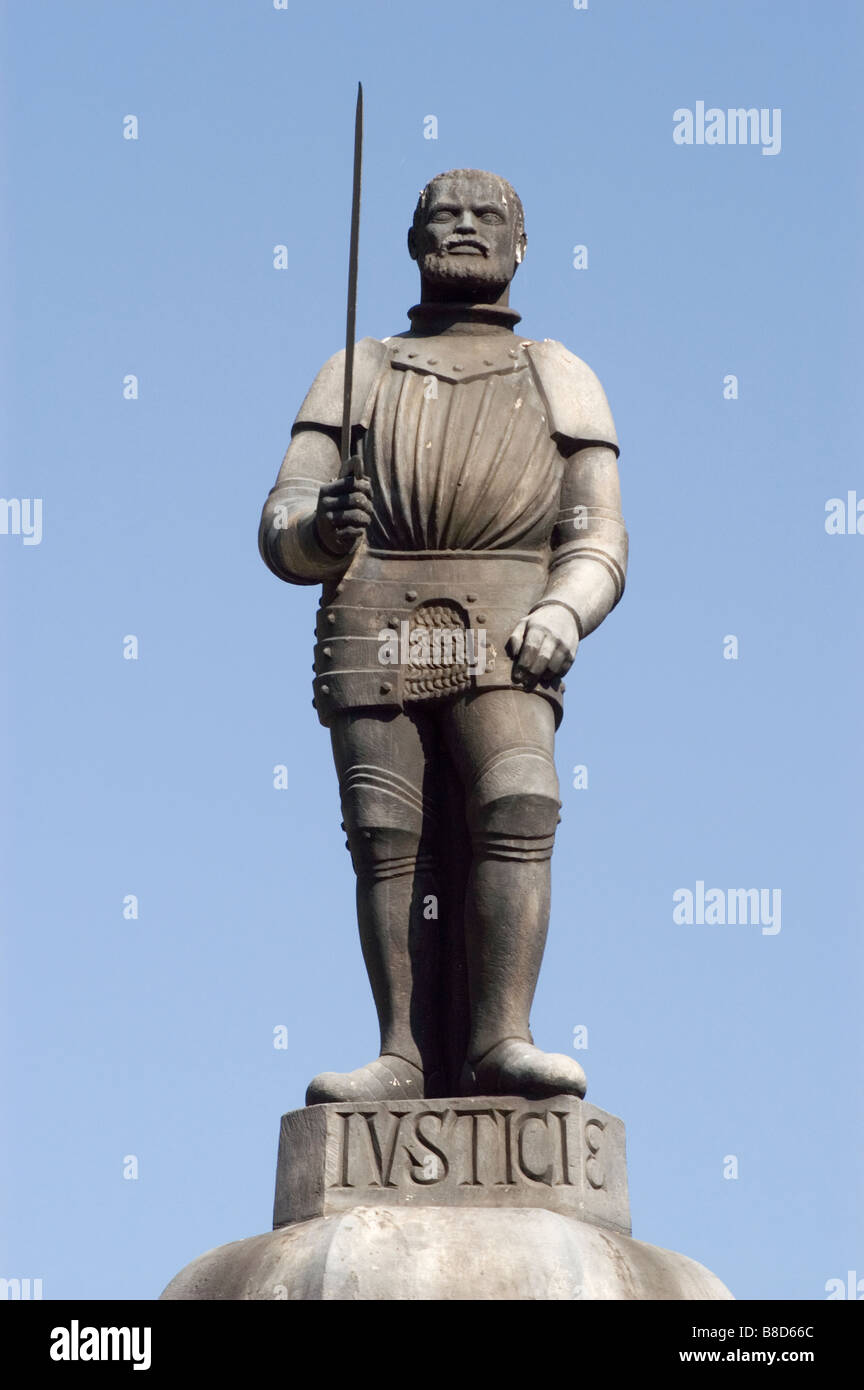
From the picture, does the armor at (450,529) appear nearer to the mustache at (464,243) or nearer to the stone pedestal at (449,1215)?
the mustache at (464,243)

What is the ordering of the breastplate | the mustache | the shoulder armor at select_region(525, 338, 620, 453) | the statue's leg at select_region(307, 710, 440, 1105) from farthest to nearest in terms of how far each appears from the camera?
the mustache, the shoulder armor at select_region(525, 338, 620, 453), the breastplate, the statue's leg at select_region(307, 710, 440, 1105)

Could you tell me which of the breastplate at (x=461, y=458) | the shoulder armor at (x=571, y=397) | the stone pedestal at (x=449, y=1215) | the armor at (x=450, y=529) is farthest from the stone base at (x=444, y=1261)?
the shoulder armor at (x=571, y=397)

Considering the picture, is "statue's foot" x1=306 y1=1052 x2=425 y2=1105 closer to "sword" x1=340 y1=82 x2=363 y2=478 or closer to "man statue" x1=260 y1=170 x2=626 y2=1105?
"man statue" x1=260 y1=170 x2=626 y2=1105

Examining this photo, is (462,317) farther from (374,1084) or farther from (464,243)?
(374,1084)

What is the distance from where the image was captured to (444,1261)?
11.8 meters

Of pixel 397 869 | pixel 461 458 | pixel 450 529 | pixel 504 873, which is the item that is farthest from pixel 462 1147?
pixel 461 458

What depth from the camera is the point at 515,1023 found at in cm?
1279

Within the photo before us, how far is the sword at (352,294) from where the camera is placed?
41.7 feet

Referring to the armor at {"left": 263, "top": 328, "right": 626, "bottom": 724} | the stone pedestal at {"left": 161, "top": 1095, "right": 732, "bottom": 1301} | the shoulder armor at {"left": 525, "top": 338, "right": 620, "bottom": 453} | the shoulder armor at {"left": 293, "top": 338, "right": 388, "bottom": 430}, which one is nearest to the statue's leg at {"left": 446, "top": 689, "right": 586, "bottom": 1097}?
the armor at {"left": 263, "top": 328, "right": 626, "bottom": 724}

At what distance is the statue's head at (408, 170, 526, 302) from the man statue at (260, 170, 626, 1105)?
0.01 metres

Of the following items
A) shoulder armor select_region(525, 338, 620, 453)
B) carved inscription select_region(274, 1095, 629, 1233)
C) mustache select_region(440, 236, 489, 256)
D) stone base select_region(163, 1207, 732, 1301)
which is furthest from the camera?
mustache select_region(440, 236, 489, 256)

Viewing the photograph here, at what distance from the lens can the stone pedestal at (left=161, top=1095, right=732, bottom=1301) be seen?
11.8 meters
